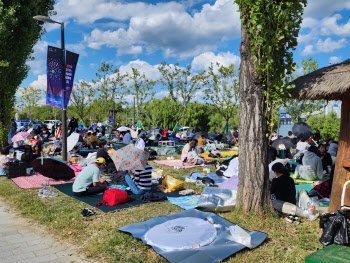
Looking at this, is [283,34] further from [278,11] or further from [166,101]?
[166,101]

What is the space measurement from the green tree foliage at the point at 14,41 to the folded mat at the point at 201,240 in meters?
13.0

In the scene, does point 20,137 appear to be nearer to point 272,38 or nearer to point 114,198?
point 114,198

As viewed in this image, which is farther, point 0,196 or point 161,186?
point 161,186

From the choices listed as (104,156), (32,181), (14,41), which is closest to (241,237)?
(32,181)

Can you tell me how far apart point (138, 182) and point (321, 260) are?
5303mm

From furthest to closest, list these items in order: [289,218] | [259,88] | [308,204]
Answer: [308,204] < [289,218] < [259,88]

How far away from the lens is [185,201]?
677cm

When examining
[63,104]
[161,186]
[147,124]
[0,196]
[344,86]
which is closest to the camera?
[344,86]

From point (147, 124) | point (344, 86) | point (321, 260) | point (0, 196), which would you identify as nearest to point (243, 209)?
point (321, 260)

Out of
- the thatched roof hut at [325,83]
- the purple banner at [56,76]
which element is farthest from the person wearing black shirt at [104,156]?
the thatched roof hut at [325,83]

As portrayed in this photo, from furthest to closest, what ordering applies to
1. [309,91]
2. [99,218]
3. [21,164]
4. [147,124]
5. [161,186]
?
[147,124]
[21,164]
[161,186]
[99,218]
[309,91]

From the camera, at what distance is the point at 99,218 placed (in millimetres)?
5672

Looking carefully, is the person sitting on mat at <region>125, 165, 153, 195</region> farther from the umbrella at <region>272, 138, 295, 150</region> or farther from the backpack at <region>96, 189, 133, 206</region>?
the umbrella at <region>272, 138, 295, 150</region>

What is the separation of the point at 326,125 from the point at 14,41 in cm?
2438
